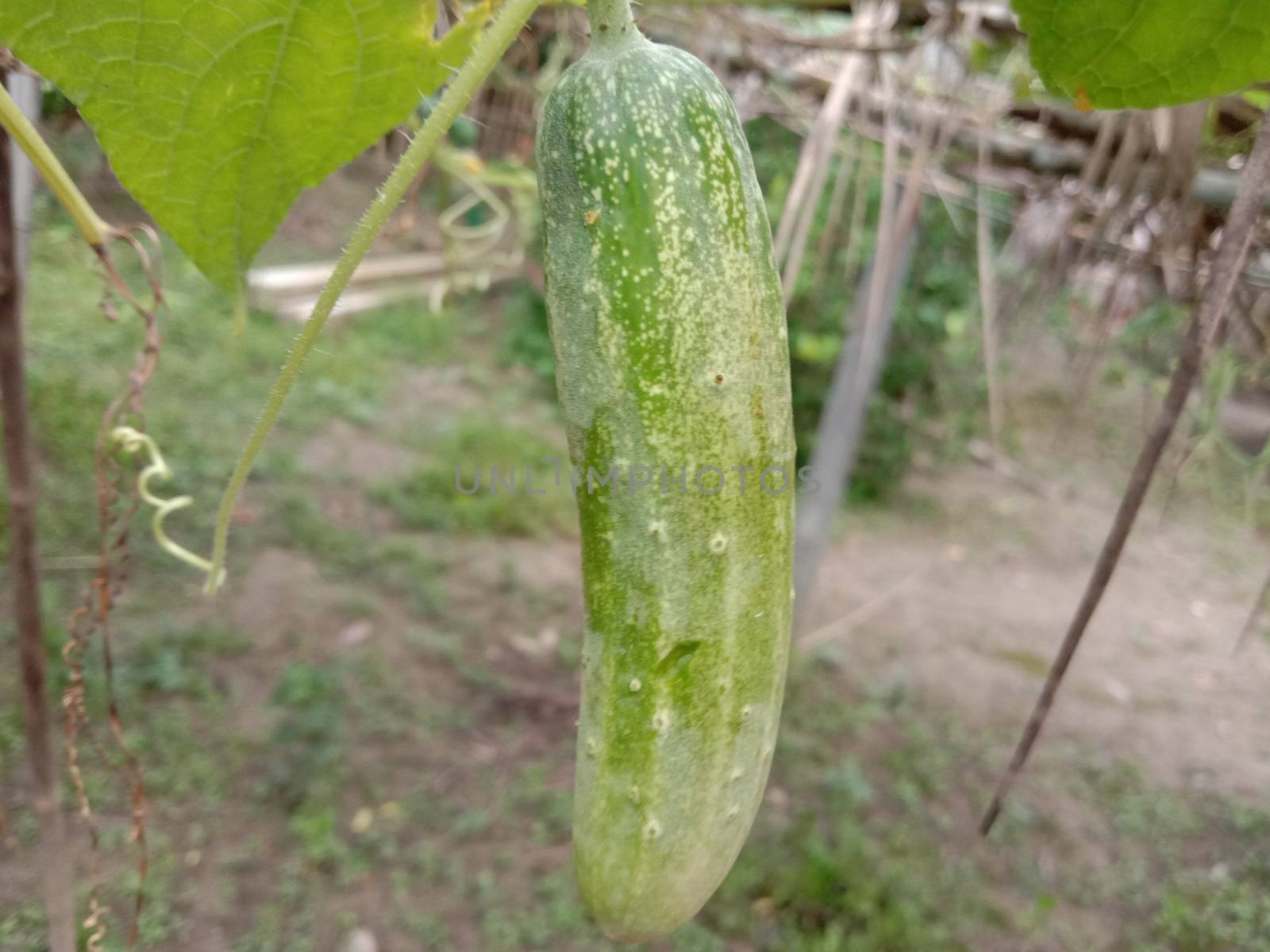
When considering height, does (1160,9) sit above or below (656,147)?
above

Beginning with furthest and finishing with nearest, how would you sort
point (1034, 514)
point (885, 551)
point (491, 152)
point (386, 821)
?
point (1034, 514)
point (885, 551)
point (491, 152)
point (386, 821)

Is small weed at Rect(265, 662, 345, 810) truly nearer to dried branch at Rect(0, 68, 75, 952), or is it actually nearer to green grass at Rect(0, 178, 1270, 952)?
green grass at Rect(0, 178, 1270, 952)

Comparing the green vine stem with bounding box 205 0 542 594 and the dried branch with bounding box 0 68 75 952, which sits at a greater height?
the green vine stem with bounding box 205 0 542 594

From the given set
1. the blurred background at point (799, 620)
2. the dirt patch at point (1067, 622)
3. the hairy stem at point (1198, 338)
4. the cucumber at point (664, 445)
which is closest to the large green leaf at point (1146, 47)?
the hairy stem at point (1198, 338)

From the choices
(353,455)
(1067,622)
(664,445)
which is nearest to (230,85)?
(664,445)

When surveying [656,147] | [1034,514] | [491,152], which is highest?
[656,147]

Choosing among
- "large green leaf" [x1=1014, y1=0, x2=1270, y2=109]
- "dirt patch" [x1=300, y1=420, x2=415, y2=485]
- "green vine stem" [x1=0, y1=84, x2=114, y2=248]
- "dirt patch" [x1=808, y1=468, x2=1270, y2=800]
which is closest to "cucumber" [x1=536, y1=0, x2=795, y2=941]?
"large green leaf" [x1=1014, y1=0, x2=1270, y2=109]

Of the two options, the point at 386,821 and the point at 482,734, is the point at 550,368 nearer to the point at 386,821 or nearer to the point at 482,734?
the point at 482,734

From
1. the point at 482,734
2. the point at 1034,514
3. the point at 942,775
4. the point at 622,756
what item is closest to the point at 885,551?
the point at 1034,514
